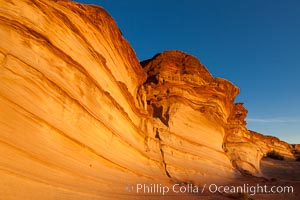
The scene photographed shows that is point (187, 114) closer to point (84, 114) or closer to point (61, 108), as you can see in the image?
point (84, 114)

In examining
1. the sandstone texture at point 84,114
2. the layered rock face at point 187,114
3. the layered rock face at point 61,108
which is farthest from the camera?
the layered rock face at point 187,114

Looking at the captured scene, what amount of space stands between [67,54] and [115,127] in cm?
324

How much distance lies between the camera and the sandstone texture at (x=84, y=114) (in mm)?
4941

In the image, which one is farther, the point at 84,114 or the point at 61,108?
the point at 84,114

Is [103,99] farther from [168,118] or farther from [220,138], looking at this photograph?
[220,138]

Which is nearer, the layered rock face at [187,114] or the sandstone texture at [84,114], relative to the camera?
the sandstone texture at [84,114]

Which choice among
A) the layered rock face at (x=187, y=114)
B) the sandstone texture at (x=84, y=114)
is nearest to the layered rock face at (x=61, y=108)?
the sandstone texture at (x=84, y=114)

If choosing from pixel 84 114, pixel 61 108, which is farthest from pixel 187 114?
pixel 61 108

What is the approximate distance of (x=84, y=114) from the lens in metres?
7.14

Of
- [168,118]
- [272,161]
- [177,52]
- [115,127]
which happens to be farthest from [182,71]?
[272,161]

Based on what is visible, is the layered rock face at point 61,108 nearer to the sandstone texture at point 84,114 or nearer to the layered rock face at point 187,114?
the sandstone texture at point 84,114

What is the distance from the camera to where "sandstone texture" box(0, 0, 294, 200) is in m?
4.94

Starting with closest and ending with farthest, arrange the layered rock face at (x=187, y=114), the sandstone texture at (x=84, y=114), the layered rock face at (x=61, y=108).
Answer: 1. the layered rock face at (x=61, y=108)
2. the sandstone texture at (x=84, y=114)
3. the layered rock face at (x=187, y=114)

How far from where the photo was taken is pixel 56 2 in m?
7.07
